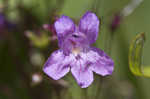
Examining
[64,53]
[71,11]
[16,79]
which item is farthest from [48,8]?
[64,53]

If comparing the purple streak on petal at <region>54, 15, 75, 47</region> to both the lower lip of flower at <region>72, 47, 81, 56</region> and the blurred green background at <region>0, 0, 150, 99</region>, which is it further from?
the blurred green background at <region>0, 0, 150, 99</region>

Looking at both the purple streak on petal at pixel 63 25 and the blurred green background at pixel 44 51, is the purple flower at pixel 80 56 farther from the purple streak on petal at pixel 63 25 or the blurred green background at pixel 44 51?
the blurred green background at pixel 44 51

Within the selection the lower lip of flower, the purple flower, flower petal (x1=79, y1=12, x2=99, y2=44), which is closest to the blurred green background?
the lower lip of flower

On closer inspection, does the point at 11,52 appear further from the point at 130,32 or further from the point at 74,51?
the point at 130,32

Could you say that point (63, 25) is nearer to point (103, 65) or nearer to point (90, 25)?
point (90, 25)

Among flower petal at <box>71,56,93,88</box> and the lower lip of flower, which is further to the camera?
the lower lip of flower
